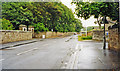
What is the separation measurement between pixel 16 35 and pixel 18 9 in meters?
10.6

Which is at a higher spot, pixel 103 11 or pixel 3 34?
pixel 103 11

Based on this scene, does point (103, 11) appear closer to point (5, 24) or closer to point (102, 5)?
point (102, 5)

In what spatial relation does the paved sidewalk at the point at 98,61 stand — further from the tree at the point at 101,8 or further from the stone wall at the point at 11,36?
the stone wall at the point at 11,36

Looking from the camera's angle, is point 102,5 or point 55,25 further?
point 55,25

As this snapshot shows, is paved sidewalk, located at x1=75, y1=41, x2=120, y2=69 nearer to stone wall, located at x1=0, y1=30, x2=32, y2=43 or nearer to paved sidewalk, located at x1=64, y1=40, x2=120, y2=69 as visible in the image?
paved sidewalk, located at x1=64, y1=40, x2=120, y2=69

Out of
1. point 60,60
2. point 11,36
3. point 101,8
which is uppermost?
point 101,8

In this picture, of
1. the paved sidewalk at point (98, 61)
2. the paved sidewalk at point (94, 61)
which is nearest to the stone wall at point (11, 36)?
the paved sidewalk at point (94, 61)

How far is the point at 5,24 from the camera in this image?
96.5ft

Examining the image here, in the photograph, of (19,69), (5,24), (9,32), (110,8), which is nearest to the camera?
(19,69)

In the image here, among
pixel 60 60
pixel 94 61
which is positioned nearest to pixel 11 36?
pixel 60 60

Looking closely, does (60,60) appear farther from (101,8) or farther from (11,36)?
(11,36)

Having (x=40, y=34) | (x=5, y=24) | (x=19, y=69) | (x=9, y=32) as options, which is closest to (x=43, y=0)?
(x=40, y=34)

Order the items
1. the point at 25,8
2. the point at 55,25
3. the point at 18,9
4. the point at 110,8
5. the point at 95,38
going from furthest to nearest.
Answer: the point at 55,25 < the point at 25,8 < the point at 18,9 < the point at 95,38 < the point at 110,8

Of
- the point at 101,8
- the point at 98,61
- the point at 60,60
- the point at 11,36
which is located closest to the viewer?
the point at 98,61
